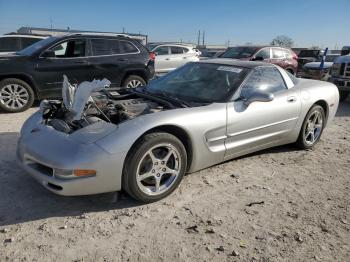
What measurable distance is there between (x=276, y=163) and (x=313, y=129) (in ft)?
3.64

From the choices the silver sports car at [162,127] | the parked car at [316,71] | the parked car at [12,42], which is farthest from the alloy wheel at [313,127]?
the parked car at [12,42]

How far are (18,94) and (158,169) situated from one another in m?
4.86

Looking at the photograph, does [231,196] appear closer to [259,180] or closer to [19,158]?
[259,180]

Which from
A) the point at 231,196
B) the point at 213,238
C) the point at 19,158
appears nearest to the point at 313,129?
the point at 231,196

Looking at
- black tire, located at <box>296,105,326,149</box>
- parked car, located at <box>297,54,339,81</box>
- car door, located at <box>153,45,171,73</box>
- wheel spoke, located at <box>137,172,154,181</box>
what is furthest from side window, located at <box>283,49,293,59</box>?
wheel spoke, located at <box>137,172,154,181</box>

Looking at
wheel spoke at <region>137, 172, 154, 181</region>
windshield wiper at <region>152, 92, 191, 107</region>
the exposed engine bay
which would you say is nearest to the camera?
wheel spoke at <region>137, 172, 154, 181</region>

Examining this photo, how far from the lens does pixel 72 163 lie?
10.1 feet

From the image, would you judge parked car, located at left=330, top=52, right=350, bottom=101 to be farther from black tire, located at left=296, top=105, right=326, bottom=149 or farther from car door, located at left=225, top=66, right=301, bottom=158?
car door, located at left=225, top=66, right=301, bottom=158

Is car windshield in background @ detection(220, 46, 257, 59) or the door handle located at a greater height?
car windshield in background @ detection(220, 46, 257, 59)

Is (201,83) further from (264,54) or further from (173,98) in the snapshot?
(264,54)

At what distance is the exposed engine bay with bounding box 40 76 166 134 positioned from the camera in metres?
3.69

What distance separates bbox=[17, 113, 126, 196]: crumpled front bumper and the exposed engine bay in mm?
269

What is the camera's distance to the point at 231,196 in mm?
3812

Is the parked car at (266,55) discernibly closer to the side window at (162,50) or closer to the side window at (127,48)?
the side window at (162,50)
